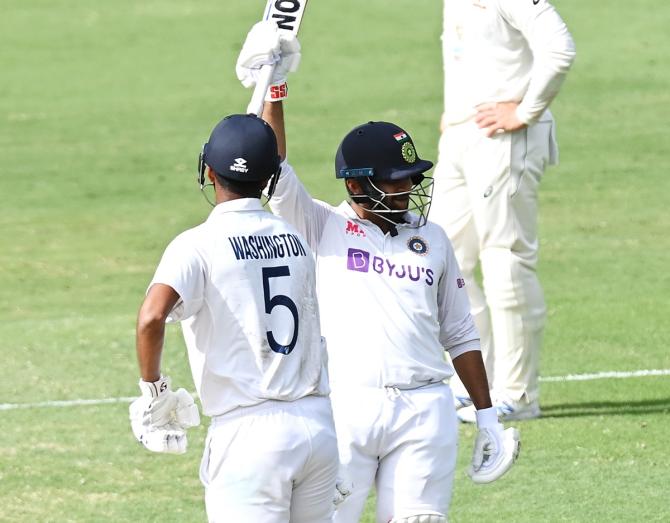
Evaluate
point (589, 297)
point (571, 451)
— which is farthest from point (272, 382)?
point (589, 297)

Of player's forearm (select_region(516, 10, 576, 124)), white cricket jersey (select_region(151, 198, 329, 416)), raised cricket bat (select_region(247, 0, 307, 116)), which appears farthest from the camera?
player's forearm (select_region(516, 10, 576, 124))

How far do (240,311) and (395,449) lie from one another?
981 millimetres

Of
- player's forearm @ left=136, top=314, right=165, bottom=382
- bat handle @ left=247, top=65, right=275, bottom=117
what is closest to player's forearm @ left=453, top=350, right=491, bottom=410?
bat handle @ left=247, top=65, right=275, bottom=117

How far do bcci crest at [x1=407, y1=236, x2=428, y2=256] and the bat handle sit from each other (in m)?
0.81

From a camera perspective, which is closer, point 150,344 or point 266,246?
point 150,344

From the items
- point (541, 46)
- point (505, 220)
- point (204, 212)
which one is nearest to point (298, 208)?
point (541, 46)

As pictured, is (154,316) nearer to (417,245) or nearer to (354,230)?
(354,230)

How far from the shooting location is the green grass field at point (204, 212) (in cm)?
839

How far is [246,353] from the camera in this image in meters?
5.34

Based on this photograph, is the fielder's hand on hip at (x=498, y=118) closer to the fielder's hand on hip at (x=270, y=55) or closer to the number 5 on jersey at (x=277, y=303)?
the fielder's hand on hip at (x=270, y=55)

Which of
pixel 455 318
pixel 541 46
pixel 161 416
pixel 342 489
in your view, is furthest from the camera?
pixel 541 46

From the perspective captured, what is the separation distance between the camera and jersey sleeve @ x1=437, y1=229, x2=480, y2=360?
618cm

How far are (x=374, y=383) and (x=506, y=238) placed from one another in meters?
3.53

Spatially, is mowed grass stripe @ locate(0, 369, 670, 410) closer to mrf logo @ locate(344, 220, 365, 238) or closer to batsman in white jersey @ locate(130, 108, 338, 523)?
mrf logo @ locate(344, 220, 365, 238)
